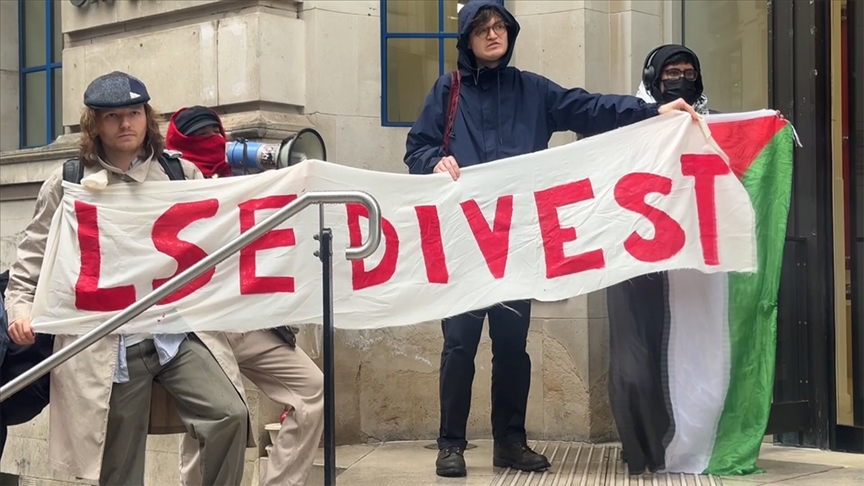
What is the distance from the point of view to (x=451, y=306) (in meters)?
5.78

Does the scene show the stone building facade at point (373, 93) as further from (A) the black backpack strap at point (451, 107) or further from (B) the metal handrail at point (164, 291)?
(B) the metal handrail at point (164, 291)

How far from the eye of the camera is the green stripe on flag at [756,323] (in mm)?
5926

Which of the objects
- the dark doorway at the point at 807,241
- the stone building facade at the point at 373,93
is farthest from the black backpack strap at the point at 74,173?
the dark doorway at the point at 807,241

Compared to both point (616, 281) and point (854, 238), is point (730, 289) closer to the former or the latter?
point (616, 281)

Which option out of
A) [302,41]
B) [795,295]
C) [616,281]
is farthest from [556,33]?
[616,281]

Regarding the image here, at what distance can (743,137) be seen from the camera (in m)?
6.03

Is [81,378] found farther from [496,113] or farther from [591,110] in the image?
[591,110]

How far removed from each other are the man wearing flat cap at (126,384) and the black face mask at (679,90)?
249 centimetres

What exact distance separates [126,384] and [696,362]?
8.45 ft

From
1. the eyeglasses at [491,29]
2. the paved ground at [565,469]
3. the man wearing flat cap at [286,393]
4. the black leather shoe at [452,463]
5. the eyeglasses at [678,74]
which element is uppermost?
Answer: the eyeglasses at [491,29]

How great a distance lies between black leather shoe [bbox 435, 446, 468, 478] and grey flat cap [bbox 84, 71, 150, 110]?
2.23 metres

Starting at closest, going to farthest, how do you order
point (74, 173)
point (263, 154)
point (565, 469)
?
point (74, 173) → point (565, 469) → point (263, 154)

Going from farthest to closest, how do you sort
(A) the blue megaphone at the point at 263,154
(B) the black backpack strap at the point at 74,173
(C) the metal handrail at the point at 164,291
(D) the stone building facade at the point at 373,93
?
(D) the stone building facade at the point at 373,93, (A) the blue megaphone at the point at 263,154, (B) the black backpack strap at the point at 74,173, (C) the metal handrail at the point at 164,291

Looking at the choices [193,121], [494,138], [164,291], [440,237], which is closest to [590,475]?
[440,237]
